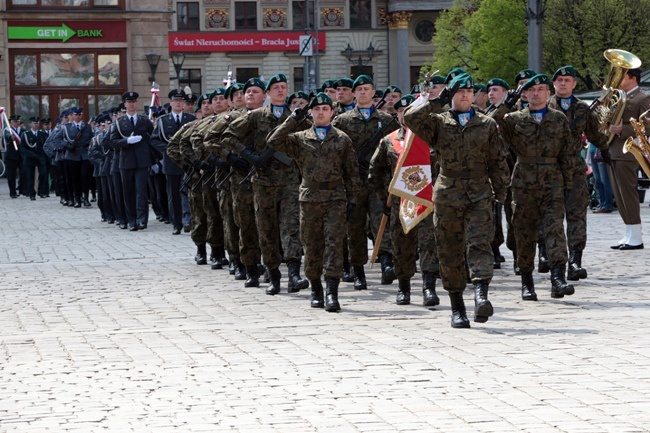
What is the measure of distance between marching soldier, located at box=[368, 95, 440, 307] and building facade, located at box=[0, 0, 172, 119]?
33.3 m

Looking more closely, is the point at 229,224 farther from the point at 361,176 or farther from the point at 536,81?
the point at 536,81

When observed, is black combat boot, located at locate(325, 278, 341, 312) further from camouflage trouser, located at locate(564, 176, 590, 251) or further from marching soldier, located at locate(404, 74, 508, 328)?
camouflage trouser, located at locate(564, 176, 590, 251)

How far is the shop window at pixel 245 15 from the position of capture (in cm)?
8750

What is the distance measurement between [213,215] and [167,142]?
537 cm

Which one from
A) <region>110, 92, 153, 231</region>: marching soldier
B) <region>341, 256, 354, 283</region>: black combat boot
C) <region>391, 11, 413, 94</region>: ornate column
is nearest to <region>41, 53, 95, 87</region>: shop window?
<region>110, 92, 153, 231</region>: marching soldier

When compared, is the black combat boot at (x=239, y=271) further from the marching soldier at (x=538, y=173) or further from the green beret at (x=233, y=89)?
the marching soldier at (x=538, y=173)

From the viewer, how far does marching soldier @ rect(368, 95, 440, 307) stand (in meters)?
11.7

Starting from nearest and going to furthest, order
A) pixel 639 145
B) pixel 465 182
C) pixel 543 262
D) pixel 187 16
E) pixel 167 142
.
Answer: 1. pixel 465 182
2. pixel 543 262
3. pixel 639 145
4. pixel 167 142
5. pixel 187 16

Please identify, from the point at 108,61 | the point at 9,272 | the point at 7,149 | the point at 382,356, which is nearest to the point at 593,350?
the point at 382,356

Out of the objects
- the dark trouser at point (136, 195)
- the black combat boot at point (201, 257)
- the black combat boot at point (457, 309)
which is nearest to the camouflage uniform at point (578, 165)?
the black combat boot at point (457, 309)

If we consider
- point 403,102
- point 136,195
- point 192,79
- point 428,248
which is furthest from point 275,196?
point 192,79

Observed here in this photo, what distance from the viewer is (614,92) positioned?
1594cm

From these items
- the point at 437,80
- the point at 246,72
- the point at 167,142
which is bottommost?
the point at 167,142

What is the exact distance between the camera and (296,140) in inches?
474
